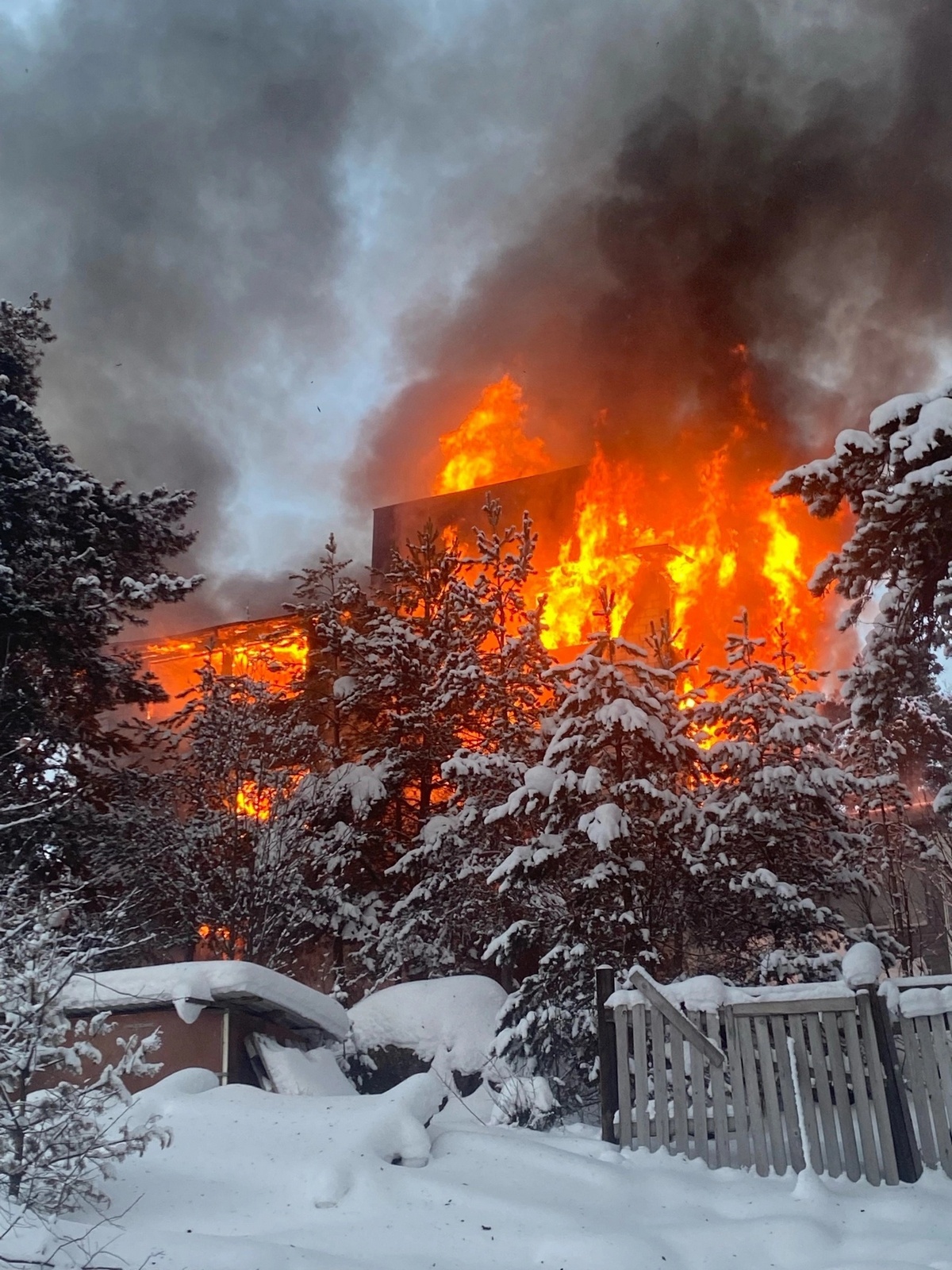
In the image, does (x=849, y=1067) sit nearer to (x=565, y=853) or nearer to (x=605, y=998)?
(x=605, y=998)

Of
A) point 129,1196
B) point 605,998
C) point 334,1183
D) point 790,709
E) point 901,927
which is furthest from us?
point 901,927

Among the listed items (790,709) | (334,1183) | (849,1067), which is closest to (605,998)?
(849,1067)

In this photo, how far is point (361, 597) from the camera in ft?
81.6

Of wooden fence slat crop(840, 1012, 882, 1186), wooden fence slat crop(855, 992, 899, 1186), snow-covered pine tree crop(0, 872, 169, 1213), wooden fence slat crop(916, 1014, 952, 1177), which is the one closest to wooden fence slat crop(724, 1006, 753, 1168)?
wooden fence slat crop(840, 1012, 882, 1186)

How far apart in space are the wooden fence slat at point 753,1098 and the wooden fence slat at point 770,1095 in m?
0.05

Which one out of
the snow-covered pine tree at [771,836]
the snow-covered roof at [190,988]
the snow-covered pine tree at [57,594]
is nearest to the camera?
the snow-covered roof at [190,988]

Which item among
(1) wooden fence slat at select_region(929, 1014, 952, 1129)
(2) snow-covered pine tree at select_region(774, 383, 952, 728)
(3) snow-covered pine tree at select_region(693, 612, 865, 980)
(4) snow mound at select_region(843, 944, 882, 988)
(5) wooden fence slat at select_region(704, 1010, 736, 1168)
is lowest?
(5) wooden fence slat at select_region(704, 1010, 736, 1168)

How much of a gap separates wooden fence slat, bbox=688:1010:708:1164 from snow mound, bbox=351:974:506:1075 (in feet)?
16.6

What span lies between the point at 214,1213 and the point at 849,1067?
4.52 metres

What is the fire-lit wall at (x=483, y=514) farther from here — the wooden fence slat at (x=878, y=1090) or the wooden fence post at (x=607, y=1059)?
the wooden fence slat at (x=878, y=1090)

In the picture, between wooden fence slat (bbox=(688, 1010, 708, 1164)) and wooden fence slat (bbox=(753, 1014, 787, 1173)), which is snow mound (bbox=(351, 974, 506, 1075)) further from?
wooden fence slat (bbox=(753, 1014, 787, 1173))

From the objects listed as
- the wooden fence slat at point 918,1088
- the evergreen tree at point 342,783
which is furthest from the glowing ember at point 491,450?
the wooden fence slat at point 918,1088

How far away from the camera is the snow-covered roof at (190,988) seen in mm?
8961

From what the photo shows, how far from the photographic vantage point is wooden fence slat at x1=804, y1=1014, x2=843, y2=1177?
7004mm
